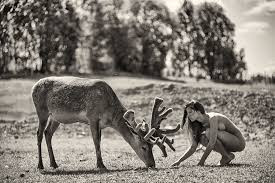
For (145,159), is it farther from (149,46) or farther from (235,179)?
(149,46)

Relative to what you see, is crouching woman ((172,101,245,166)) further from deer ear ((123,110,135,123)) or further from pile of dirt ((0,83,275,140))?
pile of dirt ((0,83,275,140))

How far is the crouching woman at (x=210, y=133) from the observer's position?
10788 millimetres

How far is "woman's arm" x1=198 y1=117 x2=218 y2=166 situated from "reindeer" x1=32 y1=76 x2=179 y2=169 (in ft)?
3.75

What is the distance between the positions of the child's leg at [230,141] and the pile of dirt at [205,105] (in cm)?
952

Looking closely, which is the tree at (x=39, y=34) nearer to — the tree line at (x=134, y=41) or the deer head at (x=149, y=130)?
the tree line at (x=134, y=41)

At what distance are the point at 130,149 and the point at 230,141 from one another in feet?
26.7

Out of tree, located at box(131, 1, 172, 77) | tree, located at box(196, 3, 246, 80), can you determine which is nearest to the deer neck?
tree, located at box(196, 3, 246, 80)

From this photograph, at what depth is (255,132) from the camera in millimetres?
21938

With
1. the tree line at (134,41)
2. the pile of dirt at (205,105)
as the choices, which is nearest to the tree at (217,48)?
the tree line at (134,41)

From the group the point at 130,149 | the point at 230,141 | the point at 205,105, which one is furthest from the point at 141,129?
the point at 205,105

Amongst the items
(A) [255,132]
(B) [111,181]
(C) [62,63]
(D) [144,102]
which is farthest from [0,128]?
(C) [62,63]

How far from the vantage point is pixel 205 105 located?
27828 millimetres

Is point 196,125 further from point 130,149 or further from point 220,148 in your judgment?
point 130,149

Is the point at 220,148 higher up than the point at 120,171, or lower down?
higher up
